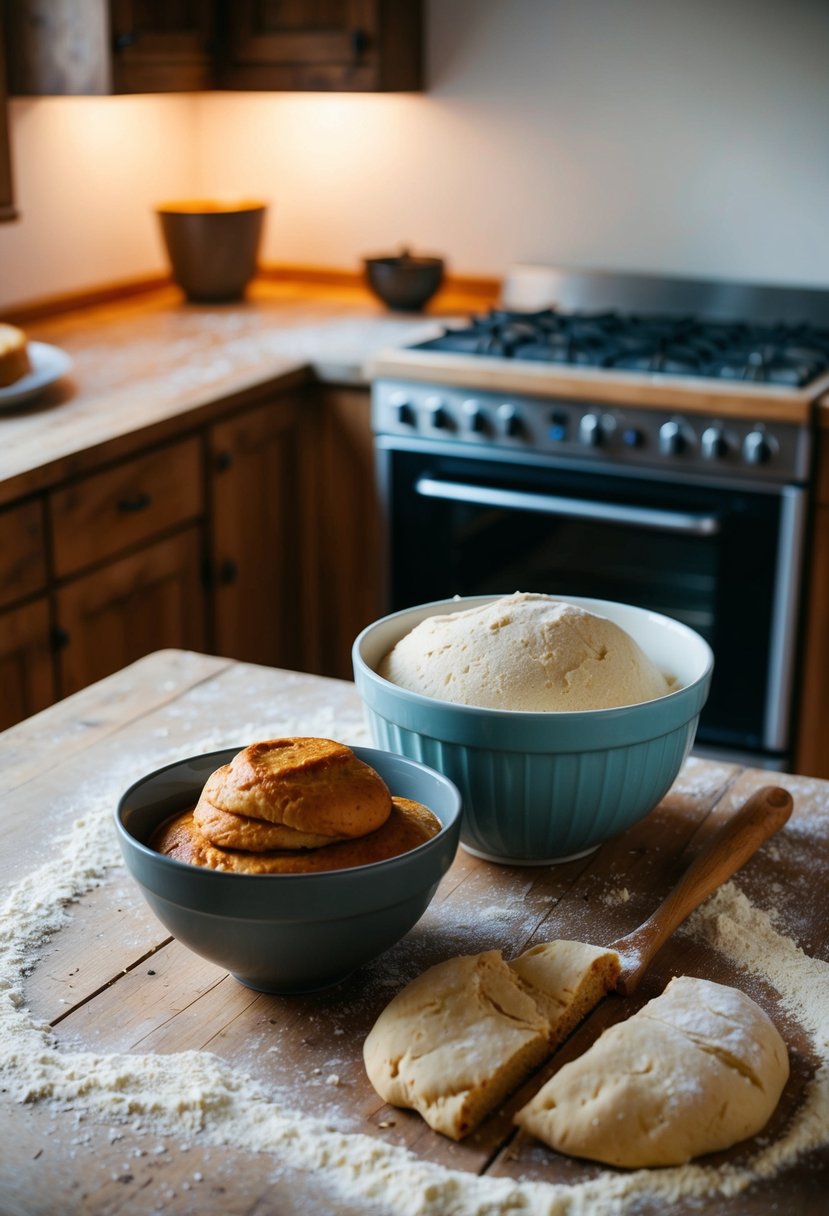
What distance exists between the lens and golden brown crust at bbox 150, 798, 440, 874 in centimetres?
82

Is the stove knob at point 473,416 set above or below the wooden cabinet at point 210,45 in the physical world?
below

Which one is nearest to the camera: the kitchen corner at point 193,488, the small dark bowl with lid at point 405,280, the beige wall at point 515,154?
the kitchen corner at point 193,488

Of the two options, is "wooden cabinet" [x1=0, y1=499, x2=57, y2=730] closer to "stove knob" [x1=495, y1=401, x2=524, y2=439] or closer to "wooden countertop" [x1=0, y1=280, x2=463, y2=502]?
"wooden countertop" [x1=0, y1=280, x2=463, y2=502]

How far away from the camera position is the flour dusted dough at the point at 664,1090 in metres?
0.73

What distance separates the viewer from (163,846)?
879mm

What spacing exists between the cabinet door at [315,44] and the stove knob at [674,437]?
43.1 inches

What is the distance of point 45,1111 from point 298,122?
9.45 feet

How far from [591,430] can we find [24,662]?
1.01 m

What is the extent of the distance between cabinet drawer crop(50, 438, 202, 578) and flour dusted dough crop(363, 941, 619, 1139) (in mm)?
1376

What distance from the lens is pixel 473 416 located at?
7.98ft

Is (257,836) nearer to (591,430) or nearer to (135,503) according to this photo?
(135,503)

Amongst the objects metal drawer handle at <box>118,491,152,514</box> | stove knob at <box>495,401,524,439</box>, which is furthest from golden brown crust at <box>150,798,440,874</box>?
stove knob at <box>495,401,524,439</box>

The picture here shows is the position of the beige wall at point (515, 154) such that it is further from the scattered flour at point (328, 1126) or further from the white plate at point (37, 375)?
the scattered flour at point (328, 1126)

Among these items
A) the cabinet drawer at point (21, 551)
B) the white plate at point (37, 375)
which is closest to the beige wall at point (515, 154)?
the white plate at point (37, 375)
